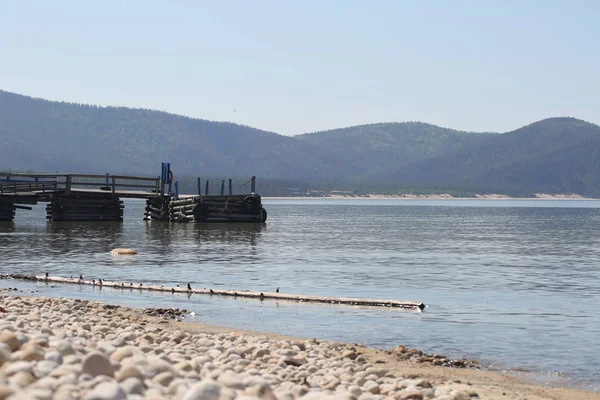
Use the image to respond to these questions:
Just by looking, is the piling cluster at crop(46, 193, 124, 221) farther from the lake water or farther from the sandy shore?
the sandy shore

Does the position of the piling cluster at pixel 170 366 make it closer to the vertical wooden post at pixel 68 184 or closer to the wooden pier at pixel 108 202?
the vertical wooden post at pixel 68 184

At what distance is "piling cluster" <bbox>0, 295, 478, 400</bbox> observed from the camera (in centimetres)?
822

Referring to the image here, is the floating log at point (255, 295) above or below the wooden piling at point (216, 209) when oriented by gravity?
below

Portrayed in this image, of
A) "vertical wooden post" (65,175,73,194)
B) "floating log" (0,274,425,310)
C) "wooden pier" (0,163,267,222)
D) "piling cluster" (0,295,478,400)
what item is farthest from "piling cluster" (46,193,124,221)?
"piling cluster" (0,295,478,400)

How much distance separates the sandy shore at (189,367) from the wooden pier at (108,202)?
50.5 metres

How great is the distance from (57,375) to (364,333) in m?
11.0

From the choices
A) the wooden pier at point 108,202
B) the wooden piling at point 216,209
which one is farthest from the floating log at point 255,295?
the wooden piling at point 216,209

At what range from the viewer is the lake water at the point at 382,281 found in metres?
18.4

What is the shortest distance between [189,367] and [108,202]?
6411 cm

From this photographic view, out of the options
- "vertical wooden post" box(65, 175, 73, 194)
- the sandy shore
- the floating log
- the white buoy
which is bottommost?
the white buoy

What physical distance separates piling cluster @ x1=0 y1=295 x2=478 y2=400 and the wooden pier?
52.3m

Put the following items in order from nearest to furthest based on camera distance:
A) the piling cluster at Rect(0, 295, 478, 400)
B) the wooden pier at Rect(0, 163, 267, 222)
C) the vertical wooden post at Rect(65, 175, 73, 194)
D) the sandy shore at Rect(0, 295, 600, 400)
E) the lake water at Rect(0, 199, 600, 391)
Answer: the piling cluster at Rect(0, 295, 478, 400), the sandy shore at Rect(0, 295, 600, 400), the lake water at Rect(0, 199, 600, 391), the vertical wooden post at Rect(65, 175, 73, 194), the wooden pier at Rect(0, 163, 267, 222)

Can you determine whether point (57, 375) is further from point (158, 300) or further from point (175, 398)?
point (158, 300)

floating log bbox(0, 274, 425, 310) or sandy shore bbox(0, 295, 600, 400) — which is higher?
sandy shore bbox(0, 295, 600, 400)
